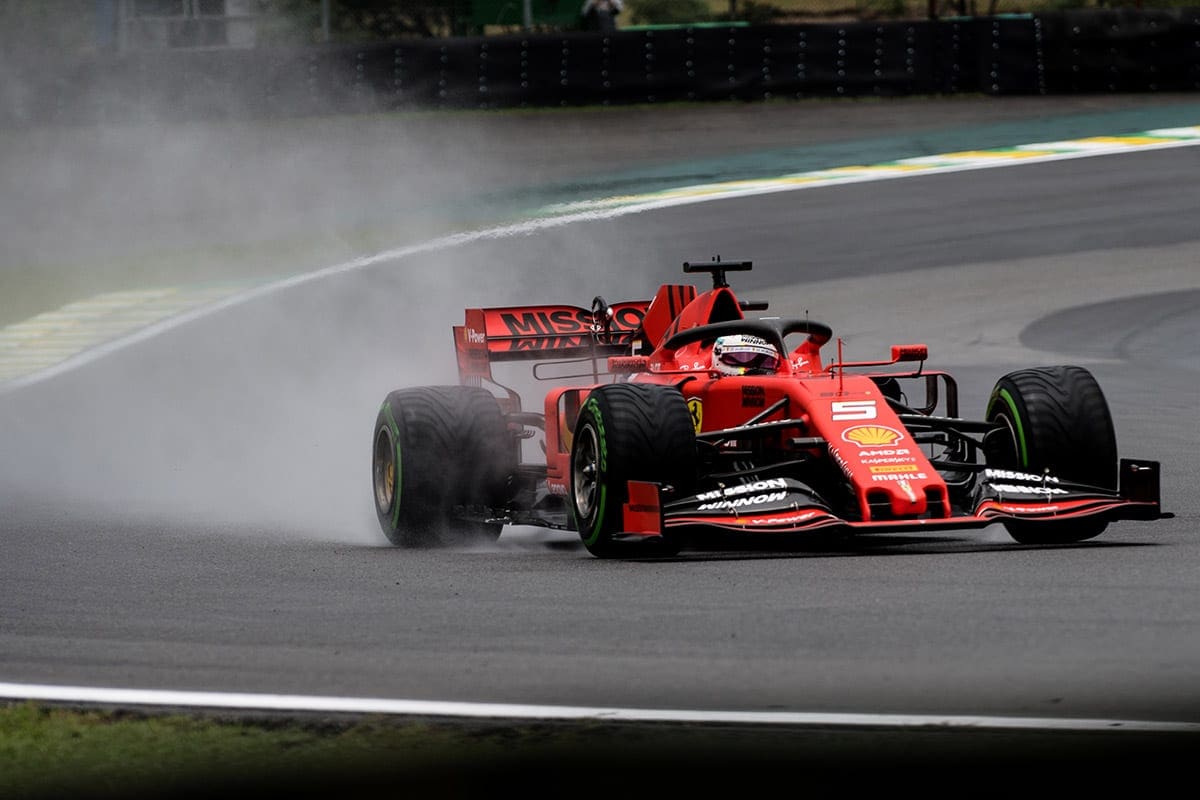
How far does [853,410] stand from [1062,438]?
3.19 ft

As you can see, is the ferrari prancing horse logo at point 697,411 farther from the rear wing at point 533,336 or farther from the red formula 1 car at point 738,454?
the rear wing at point 533,336

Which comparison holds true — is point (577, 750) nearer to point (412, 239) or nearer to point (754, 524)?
point (754, 524)

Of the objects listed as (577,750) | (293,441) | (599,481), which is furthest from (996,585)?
(293,441)

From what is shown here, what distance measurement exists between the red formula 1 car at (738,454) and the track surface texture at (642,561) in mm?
213

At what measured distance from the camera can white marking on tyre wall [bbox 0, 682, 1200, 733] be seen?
17.0ft

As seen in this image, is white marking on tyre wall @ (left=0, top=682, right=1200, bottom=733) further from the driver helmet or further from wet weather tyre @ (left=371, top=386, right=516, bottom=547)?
the driver helmet

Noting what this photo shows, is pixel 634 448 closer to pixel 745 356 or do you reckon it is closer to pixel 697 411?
pixel 697 411

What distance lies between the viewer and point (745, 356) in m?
9.56

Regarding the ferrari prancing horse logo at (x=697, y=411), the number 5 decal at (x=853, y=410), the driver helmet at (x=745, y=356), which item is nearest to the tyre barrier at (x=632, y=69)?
the driver helmet at (x=745, y=356)

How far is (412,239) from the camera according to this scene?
910 inches

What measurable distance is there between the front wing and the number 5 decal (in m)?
0.39

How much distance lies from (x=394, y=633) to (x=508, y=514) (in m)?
3.26

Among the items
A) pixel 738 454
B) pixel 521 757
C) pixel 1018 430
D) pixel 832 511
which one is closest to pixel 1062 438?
→ pixel 1018 430

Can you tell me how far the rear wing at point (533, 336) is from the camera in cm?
1097
